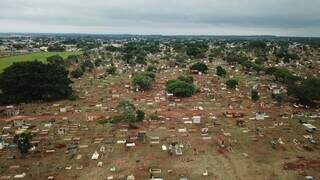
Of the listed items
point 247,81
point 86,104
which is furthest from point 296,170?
point 247,81

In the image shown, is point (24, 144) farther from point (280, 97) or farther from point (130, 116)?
point (280, 97)

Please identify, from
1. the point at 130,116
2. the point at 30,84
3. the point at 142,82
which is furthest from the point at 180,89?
the point at 30,84

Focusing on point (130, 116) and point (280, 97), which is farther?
point (280, 97)

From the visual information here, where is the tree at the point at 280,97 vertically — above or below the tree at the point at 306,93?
below

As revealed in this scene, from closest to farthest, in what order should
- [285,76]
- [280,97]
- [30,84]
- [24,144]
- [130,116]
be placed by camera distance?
[24,144], [130,116], [30,84], [280,97], [285,76]

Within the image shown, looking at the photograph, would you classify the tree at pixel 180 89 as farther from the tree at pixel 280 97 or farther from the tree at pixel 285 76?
the tree at pixel 285 76

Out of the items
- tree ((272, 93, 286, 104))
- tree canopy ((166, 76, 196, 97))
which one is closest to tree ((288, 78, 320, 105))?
tree ((272, 93, 286, 104))

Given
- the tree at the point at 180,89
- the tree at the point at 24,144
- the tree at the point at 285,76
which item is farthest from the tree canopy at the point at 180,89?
the tree at the point at 24,144

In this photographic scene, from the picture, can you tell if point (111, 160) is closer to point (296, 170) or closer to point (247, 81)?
point (296, 170)
